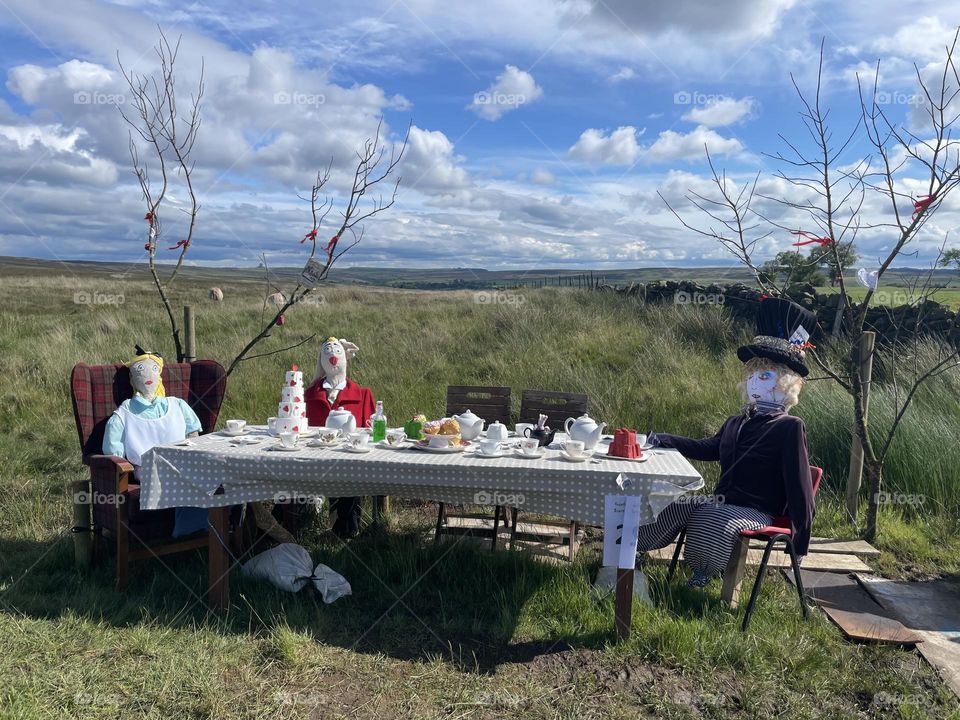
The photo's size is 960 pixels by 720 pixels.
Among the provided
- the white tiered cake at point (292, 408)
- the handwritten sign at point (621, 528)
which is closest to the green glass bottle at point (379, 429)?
the white tiered cake at point (292, 408)

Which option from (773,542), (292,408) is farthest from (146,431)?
(773,542)

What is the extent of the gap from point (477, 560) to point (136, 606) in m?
1.90

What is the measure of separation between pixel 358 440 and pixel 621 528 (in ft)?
4.93

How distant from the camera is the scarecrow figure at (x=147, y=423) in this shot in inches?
171

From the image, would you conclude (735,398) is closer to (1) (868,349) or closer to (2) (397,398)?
(1) (868,349)

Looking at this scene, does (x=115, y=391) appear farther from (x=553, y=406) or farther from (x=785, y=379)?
(x=785, y=379)

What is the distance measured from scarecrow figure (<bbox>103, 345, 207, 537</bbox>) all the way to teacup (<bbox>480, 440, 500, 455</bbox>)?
1.93 m

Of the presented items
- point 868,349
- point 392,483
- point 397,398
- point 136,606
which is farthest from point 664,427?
point 136,606

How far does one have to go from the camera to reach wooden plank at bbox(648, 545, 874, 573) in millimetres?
4535

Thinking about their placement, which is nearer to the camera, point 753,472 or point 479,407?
point 753,472

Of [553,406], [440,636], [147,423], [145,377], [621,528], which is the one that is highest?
[145,377]

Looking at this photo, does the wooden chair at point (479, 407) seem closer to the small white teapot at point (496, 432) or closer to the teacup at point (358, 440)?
the small white teapot at point (496, 432)

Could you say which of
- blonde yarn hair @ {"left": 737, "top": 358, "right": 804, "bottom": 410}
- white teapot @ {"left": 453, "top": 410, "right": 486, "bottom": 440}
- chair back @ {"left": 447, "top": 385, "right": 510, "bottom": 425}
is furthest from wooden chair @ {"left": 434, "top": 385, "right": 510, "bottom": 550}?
blonde yarn hair @ {"left": 737, "top": 358, "right": 804, "bottom": 410}

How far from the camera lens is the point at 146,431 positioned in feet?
14.5
